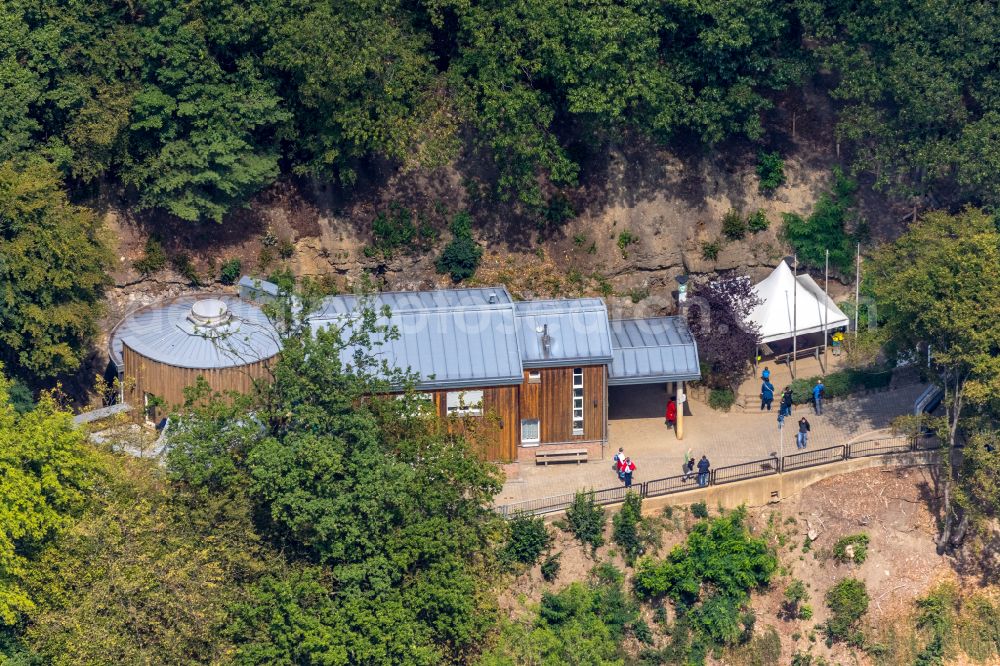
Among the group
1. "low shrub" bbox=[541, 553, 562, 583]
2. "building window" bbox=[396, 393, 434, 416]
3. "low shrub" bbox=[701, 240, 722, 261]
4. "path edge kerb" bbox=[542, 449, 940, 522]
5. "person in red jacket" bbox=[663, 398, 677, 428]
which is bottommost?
"low shrub" bbox=[541, 553, 562, 583]

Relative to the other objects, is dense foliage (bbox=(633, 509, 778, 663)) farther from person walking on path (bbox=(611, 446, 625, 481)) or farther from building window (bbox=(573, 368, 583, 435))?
building window (bbox=(573, 368, 583, 435))

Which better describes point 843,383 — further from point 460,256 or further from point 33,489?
point 33,489

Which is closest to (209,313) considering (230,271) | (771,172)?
(230,271)

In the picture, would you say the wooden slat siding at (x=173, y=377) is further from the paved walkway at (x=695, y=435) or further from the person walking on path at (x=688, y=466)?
the person walking on path at (x=688, y=466)

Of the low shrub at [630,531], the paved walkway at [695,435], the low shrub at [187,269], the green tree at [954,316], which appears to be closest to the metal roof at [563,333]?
the paved walkway at [695,435]

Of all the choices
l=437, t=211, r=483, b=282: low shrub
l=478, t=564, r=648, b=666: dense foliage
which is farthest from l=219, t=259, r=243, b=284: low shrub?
l=478, t=564, r=648, b=666: dense foliage

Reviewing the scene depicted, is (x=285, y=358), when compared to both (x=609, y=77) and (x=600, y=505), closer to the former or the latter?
(x=600, y=505)
